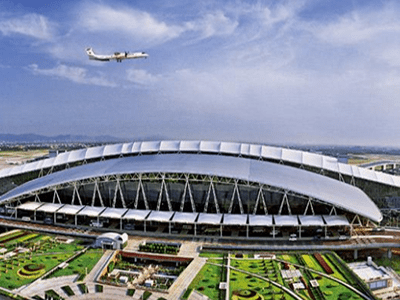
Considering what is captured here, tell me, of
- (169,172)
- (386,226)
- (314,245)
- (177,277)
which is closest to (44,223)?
(169,172)

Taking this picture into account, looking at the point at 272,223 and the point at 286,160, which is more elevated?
the point at 286,160

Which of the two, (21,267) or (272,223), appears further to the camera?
(272,223)

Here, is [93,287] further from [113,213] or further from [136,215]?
[113,213]

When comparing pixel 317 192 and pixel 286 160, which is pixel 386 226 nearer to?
pixel 317 192

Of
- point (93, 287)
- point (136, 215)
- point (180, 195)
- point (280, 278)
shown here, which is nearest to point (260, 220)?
point (280, 278)

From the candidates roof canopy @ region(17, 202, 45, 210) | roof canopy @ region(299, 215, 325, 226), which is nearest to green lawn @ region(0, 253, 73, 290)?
roof canopy @ region(17, 202, 45, 210)

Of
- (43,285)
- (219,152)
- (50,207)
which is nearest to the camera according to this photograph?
(43,285)
